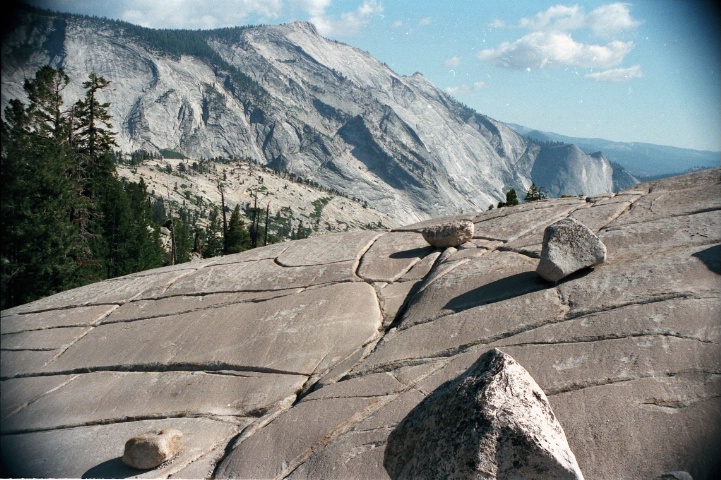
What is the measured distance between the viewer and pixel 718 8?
6.31m

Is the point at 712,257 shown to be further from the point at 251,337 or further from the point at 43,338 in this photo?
the point at 43,338

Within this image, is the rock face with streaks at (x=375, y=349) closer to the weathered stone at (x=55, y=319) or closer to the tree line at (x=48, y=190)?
the weathered stone at (x=55, y=319)

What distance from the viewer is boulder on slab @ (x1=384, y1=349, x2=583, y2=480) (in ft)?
12.0

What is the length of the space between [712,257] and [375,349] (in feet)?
18.5

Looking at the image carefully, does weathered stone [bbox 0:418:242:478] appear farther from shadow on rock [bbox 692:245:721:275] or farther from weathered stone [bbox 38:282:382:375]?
shadow on rock [bbox 692:245:721:275]

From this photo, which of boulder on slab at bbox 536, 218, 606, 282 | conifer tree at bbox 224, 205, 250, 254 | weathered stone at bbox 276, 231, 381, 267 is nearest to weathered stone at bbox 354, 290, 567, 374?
boulder on slab at bbox 536, 218, 606, 282

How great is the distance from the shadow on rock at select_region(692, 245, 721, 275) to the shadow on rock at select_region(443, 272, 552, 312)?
235 centimetres

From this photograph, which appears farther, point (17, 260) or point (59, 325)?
point (17, 260)

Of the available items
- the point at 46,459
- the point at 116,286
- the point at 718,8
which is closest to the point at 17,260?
the point at 116,286

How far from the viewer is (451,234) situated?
13133 millimetres

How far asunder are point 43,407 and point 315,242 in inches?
332

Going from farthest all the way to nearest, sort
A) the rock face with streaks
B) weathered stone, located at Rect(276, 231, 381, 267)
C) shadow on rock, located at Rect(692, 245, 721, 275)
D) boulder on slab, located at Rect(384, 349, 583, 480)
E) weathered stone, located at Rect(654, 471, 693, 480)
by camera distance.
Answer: weathered stone, located at Rect(276, 231, 381, 267) < shadow on rock, located at Rect(692, 245, 721, 275) < the rock face with streaks < weathered stone, located at Rect(654, 471, 693, 480) < boulder on slab, located at Rect(384, 349, 583, 480)

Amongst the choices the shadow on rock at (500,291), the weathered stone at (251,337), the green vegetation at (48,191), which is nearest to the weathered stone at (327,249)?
the weathered stone at (251,337)

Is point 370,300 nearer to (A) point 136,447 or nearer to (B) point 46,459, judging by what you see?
(A) point 136,447
